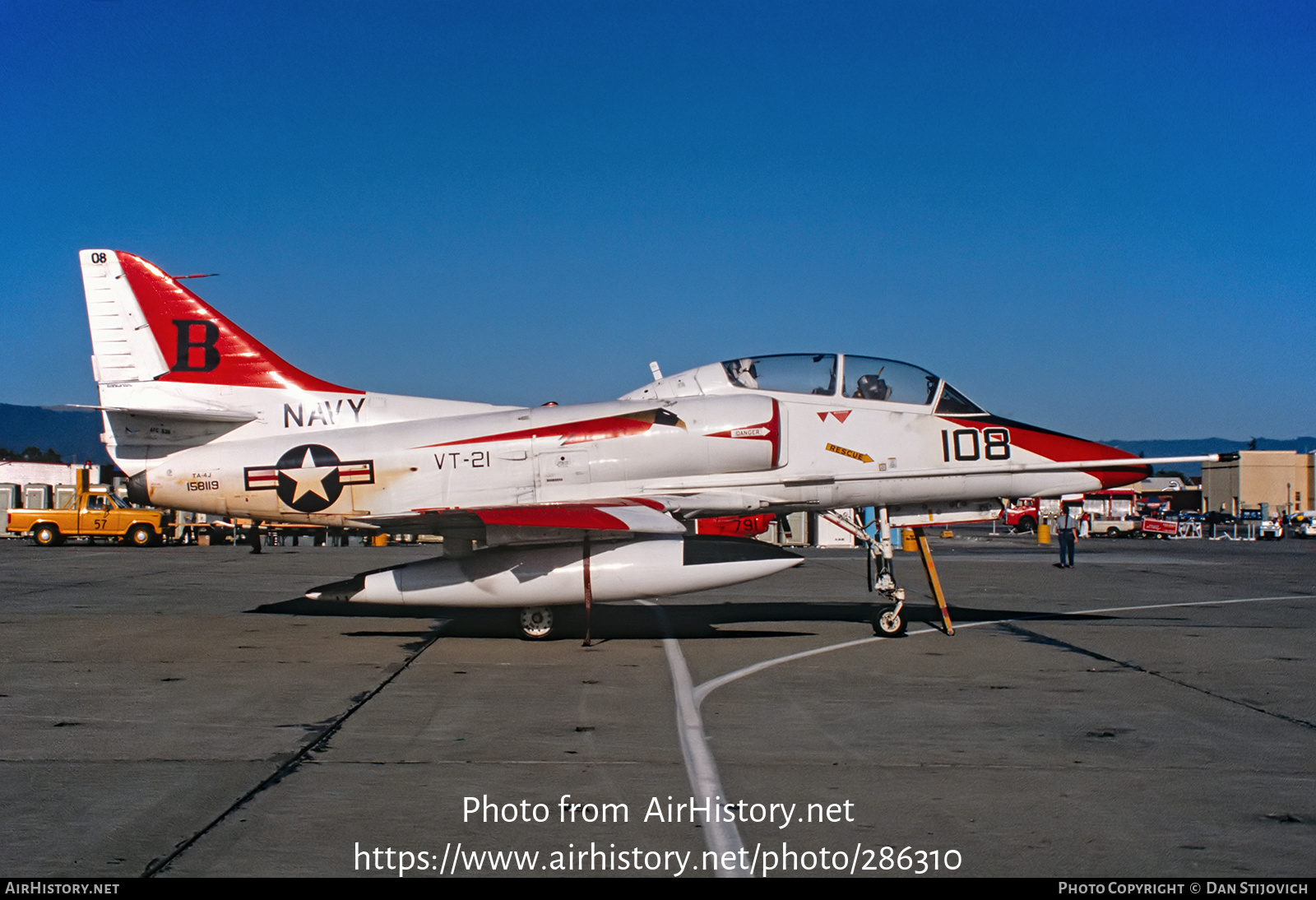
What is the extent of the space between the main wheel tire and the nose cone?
34.8 m

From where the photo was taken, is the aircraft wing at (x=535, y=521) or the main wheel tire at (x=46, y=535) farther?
the main wheel tire at (x=46, y=535)

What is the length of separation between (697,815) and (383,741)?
8.55ft

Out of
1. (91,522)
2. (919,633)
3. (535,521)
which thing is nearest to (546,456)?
(535,521)

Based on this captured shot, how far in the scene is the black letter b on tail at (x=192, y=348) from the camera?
43.9ft

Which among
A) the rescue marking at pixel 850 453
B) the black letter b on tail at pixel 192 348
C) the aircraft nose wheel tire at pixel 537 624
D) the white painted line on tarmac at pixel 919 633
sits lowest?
the white painted line on tarmac at pixel 919 633

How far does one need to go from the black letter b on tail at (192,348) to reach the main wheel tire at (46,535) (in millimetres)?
28442

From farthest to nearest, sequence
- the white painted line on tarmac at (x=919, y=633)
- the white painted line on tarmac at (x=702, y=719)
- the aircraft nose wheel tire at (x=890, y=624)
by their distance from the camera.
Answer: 1. the aircraft nose wheel tire at (x=890, y=624)
2. the white painted line on tarmac at (x=919, y=633)
3. the white painted line on tarmac at (x=702, y=719)

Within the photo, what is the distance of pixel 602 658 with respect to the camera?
10.8 m

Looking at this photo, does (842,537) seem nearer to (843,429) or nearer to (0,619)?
(843,429)

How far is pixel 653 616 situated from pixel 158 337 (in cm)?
746

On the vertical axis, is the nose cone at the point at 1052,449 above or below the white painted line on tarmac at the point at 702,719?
above

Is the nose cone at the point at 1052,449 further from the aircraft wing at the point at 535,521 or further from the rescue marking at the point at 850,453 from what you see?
the aircraft wing at the point at 535,521

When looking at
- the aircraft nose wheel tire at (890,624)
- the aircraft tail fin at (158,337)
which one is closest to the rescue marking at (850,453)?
the aircraft nose wheel tire at (890,624)

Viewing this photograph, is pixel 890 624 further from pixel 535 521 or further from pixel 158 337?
pixel 158 337
